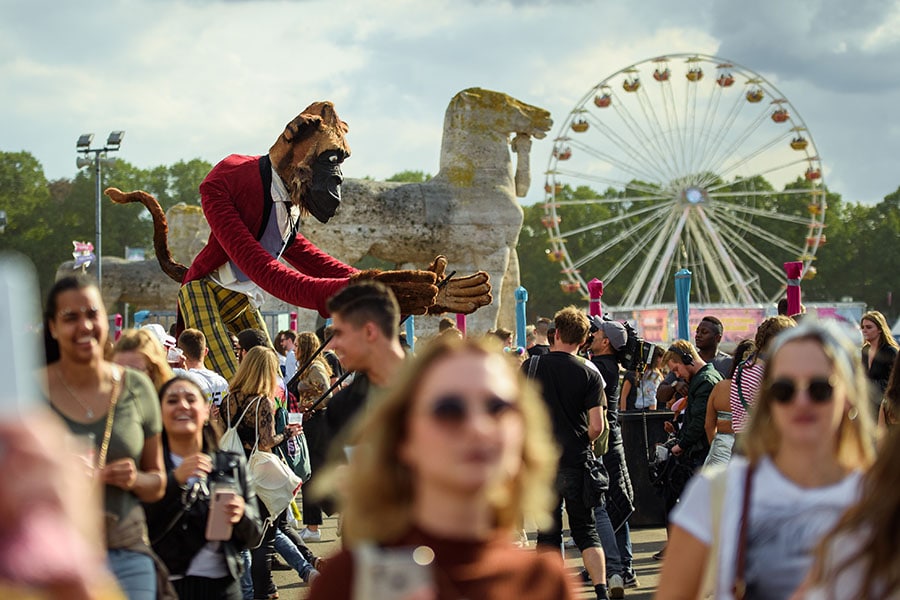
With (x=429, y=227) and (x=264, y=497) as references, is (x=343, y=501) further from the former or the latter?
(x=429, y=227)

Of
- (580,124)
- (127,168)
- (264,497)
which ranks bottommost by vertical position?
(264,497)

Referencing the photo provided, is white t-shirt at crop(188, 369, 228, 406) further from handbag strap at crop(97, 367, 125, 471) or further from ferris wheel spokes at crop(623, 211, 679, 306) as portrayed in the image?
ferris wheel spokes at crop(623, 211, 679, 306)

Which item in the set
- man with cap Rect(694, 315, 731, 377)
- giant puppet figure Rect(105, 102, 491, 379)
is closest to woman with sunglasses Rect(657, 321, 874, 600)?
giant puppet figure Rect(105, 102, 491, 379)

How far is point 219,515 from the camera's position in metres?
4.07

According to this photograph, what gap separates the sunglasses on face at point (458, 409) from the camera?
204 centimetres

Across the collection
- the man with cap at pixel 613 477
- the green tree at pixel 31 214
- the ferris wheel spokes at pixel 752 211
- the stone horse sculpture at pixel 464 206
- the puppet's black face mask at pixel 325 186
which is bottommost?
the man with cap at pixel 613 477

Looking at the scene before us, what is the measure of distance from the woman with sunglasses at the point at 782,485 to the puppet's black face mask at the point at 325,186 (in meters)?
4.01

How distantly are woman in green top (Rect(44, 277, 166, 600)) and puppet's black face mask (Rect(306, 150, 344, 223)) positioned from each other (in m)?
3.05

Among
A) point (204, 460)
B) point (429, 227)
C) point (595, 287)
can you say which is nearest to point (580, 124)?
point (429, 227)

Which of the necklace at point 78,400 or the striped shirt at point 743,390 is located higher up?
the necklace at point 78,400

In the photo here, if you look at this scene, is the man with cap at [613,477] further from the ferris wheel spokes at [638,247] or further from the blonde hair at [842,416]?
the ferris wheel spokes at [638,247]

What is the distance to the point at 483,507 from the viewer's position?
205 centimetres

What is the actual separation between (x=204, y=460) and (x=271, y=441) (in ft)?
9.23

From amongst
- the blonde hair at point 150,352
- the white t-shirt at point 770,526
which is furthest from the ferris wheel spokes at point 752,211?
the white t-shirt at point 770,526
